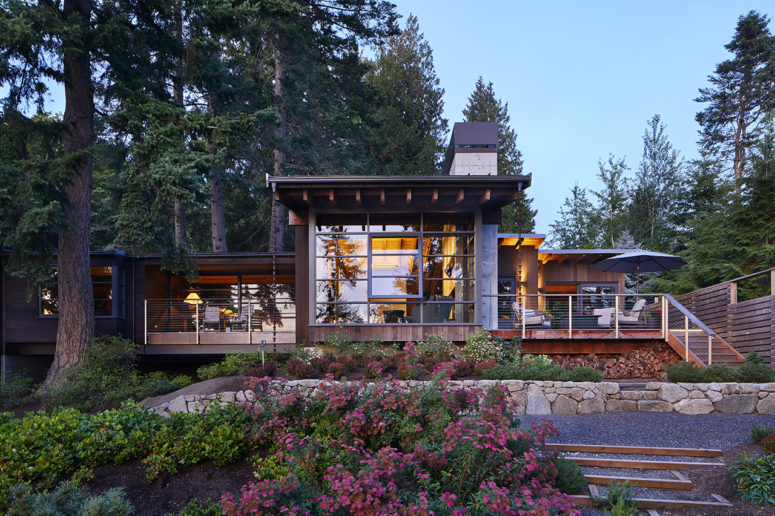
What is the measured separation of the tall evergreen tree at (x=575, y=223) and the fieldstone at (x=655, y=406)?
21.2 meters

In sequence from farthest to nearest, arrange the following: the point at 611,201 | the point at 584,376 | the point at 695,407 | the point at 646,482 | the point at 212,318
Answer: the point at 611,201, the point at 212,318, the point at 584,376, the point at 695,407, the point at 646,482

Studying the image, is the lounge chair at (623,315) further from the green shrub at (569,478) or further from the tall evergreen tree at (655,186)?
the tall evergreen tree at (655,186)

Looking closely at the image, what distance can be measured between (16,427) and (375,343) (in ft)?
21.5

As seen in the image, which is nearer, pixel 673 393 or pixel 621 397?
pixel 673 393

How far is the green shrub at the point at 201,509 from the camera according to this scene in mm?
4371

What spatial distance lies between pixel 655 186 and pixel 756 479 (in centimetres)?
2452

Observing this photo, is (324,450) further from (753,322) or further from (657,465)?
(753,322)

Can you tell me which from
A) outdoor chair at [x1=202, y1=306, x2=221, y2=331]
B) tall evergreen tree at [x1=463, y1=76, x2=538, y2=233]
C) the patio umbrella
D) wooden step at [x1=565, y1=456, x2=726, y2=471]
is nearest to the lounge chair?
the patio umbrella

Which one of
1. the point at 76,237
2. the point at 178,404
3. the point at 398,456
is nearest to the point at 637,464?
the point at 398,456

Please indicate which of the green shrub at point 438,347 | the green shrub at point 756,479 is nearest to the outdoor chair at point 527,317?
the green shrub at point 438,347

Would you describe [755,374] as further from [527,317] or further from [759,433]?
[527,317]

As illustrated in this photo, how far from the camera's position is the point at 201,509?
4.42m

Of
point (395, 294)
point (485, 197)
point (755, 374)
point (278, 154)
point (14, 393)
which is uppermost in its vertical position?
point (278, 154)

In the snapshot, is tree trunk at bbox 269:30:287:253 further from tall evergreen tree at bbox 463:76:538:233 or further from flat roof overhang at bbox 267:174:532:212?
tall evergreen tree at bbox 463:76:538:233
